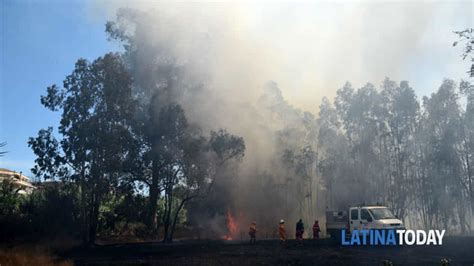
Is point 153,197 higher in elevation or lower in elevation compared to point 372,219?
higher

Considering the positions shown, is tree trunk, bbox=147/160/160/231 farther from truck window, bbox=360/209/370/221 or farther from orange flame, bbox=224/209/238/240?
truck window, bbox=360/209/370/221

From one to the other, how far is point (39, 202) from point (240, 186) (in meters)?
21.2

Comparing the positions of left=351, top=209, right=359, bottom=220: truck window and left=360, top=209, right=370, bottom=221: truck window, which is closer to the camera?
left=360, top=209, right=370, bottom=221: truck window

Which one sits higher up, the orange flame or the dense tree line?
the dense tree line

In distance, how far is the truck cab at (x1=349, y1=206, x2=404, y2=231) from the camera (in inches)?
878

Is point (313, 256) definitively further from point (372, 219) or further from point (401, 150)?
point (401, 150)

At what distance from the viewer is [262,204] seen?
1919 inches

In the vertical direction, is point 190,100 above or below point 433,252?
above

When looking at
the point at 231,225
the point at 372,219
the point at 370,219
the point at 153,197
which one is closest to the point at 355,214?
the point at 370,219

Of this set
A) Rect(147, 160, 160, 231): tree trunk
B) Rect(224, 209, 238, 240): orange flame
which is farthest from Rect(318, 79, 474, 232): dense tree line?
Rect(147, 160, 160, 231): tree trunk

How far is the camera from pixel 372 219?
903 inches

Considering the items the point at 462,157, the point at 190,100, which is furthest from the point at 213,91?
the point at 462,157

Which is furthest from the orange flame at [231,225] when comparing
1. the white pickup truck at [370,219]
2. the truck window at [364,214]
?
the truck window at [364,214]

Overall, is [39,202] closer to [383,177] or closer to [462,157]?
[383,177]
